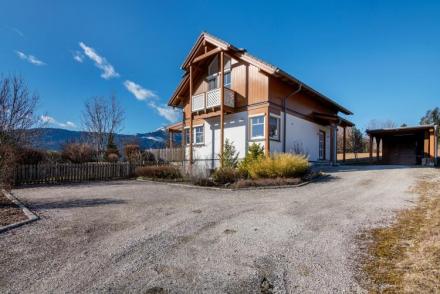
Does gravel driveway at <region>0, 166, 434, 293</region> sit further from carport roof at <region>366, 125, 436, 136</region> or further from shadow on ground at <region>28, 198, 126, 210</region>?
carport roof at <region>366, 125, 436, 136</region>

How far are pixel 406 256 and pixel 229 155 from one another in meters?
12.8

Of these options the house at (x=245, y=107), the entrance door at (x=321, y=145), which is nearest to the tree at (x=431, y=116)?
the house at (x=245, y=107)

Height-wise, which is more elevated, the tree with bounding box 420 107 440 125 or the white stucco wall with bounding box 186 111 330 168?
the tree with bounding box 420 107 440 125

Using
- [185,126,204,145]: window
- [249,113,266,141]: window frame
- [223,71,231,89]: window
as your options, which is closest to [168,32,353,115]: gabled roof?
[223,71,231,89]: window

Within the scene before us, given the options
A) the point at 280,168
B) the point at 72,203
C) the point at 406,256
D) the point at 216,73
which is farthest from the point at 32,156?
the point at 406,256

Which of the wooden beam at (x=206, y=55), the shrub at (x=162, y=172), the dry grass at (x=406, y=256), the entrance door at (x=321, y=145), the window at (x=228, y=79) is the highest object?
the wooden beam at (x=206, y=55)

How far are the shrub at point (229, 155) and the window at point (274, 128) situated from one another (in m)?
2.64

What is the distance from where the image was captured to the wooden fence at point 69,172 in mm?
12992

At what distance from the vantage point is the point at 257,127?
1589cm

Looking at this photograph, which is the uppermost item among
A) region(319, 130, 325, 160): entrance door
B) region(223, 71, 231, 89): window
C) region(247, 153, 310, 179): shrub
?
region(223, 71, 231, 89): window

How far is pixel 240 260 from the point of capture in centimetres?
355

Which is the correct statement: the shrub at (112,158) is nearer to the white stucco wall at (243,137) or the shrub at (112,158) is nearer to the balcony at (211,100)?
the white stucco wall at (243,137)

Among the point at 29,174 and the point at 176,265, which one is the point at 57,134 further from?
the point at 176,265

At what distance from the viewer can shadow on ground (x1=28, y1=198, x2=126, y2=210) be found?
23.4ft
